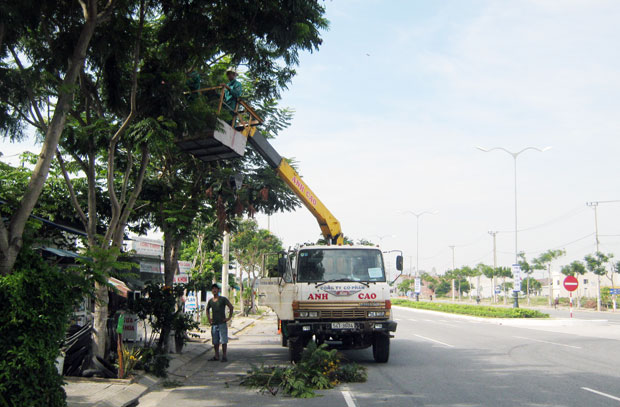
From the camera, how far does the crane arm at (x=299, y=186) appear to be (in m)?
12.9

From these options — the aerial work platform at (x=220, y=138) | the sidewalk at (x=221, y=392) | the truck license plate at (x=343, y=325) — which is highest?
the aerial work platform at (x=220, y=138)

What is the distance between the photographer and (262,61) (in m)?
10.3

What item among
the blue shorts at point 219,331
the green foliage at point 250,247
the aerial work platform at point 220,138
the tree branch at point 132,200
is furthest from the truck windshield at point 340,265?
the green foliage at point 250,247

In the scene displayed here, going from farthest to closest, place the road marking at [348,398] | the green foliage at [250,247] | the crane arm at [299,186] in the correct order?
the green foliage at [250,247], the crane arm at [299,186], the road marking at [348,398]

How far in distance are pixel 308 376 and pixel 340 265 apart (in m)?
3.35

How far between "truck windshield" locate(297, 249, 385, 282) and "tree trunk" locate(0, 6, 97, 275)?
21.6 ft

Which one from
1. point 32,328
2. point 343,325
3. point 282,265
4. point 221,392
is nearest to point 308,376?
point 221,392

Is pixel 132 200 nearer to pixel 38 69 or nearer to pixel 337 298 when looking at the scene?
pixel 38 69

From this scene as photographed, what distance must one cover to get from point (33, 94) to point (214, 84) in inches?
164

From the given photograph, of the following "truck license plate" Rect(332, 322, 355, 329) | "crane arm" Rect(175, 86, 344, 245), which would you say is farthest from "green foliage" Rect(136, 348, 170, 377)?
"crane arm" Rect(175, 86, 344, 245)

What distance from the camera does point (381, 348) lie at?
496 inches

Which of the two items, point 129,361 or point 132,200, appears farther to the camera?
point 132,200

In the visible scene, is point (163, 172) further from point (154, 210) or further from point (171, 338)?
point (171, 338)

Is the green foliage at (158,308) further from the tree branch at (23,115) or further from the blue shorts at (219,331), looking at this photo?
the tree branch at (23,115)
